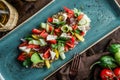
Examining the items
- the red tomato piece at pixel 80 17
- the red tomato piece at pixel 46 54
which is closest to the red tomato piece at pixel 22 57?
the red tomato piece at pixel 46 54

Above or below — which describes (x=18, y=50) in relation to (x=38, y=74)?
above

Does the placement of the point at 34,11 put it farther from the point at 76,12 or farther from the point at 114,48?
the point at 114,48

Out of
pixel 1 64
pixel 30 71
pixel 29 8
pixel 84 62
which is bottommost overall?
pixel 84 62

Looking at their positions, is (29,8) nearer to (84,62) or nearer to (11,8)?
(11,8)

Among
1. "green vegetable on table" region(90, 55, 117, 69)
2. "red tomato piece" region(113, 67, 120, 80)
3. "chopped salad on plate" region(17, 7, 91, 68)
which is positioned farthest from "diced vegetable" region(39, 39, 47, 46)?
"red tomato piece" region(113, 67, 120, 80)

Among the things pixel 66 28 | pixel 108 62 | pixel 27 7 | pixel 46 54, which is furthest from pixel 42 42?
pixel 108 62

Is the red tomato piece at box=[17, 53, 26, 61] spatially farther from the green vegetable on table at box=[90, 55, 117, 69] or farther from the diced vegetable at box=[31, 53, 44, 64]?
the green vegetable on table at box=[90, 55, 117, 69]

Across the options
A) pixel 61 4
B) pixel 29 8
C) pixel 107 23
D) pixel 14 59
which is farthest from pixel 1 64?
pixel 107 23
